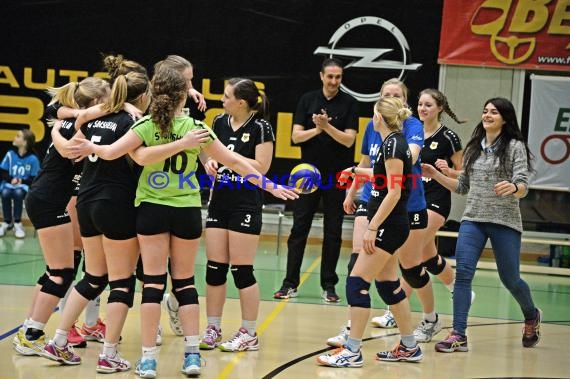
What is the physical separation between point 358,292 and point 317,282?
373 cm

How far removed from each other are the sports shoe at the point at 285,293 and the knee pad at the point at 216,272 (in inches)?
86.0

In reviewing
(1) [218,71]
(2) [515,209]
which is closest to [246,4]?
(1) [218,71]

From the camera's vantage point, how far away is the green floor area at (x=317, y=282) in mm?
8078

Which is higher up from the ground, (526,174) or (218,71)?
(218,71)

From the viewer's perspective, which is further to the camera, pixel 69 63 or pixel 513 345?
pixel 69 63

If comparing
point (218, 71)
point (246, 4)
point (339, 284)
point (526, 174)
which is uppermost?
point (246, 4)

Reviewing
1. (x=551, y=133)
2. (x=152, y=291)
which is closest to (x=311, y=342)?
(x=152, y=291)

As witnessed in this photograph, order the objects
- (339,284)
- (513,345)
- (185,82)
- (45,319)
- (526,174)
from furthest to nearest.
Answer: (339,284)
(513,345)
(526,174)
(45,319)
(185,82)

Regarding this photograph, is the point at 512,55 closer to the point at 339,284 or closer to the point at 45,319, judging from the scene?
the point at 339,284

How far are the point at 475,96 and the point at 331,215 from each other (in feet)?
14.5

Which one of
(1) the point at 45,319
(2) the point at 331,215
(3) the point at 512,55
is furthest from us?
(3) the point at 512,55

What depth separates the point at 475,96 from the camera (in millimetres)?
11719

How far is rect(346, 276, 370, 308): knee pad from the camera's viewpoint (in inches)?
215

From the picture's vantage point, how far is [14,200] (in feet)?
38.0
